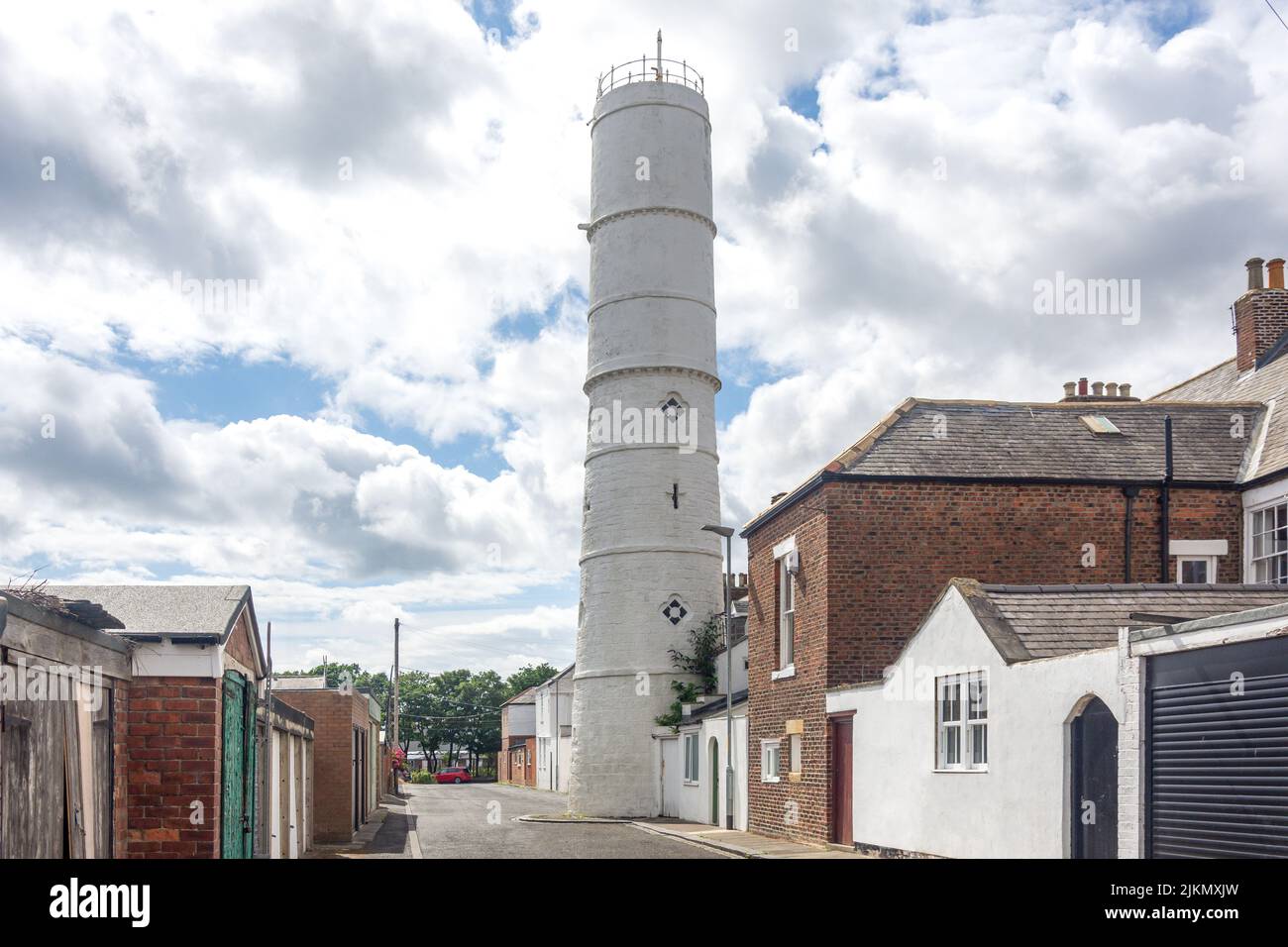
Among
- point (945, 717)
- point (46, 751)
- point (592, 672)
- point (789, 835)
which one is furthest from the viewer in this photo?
point (592, 672)

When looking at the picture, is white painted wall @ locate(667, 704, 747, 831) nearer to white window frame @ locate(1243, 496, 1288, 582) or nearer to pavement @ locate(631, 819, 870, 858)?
pavement @ locate(631, 819, 870, 858)

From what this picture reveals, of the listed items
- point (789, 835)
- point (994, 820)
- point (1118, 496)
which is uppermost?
point (1118, 496)

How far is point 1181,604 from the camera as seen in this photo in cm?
1515

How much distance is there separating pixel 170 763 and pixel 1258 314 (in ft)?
76.1

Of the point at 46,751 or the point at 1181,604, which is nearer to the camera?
the point at 46,751

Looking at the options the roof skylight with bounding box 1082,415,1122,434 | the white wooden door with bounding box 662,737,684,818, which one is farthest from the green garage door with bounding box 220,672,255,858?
the white wooden door with bounding box 662,737,684,818

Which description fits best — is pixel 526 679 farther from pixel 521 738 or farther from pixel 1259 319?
pixel 1259 319

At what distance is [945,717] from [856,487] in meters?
5.59

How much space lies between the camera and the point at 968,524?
22.1 m
